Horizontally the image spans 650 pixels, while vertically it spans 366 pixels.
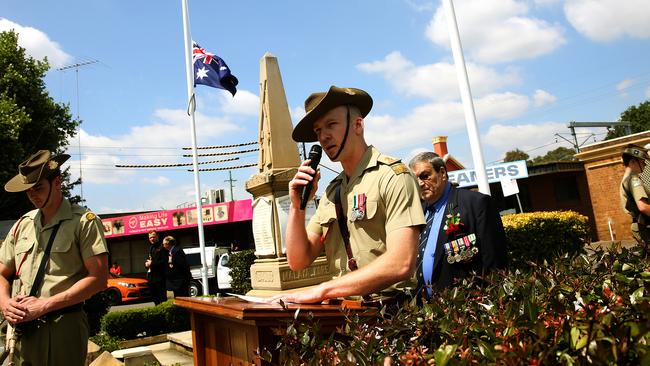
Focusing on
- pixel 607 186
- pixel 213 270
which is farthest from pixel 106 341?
pixel 607 186

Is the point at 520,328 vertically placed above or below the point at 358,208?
below

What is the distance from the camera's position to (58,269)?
3256mm

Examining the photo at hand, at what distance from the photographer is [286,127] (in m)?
8.39

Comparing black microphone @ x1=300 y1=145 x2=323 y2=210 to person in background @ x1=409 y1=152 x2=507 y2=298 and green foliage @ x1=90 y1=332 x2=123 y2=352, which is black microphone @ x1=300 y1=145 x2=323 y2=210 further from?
green foliage @ x1=90 y1=332 x2=123 y2=352

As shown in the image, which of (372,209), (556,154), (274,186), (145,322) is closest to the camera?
(372,209)

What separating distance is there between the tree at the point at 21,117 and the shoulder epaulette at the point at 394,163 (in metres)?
20.2

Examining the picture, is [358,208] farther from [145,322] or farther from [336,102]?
[145,322]

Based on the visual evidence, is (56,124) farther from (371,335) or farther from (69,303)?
(371,335)

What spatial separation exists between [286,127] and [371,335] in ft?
24.1

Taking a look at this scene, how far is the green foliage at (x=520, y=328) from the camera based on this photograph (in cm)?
93

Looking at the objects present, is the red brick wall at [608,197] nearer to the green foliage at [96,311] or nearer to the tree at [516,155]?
the green foliage at [96,311]

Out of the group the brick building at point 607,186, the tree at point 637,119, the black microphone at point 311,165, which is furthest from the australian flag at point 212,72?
the tree at point 637,119

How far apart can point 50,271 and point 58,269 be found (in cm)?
5

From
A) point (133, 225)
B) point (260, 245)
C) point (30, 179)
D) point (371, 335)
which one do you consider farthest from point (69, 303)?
point (133, 225)
